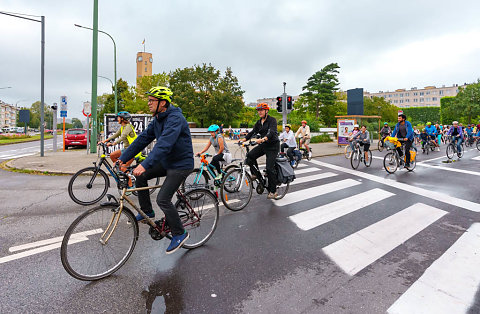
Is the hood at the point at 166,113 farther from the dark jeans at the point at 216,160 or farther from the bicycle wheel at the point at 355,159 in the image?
the bicycle wheel at the point at 355,159

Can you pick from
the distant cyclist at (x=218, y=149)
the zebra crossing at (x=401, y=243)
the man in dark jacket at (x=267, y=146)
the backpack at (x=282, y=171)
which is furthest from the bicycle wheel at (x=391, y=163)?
the distant cyclist at (x=218, y=149)

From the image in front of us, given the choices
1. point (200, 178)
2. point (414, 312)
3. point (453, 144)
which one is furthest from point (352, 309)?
point (453, 144)

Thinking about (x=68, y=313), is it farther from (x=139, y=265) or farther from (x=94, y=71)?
(x=94, y=71)

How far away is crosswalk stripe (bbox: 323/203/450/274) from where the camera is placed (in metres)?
3.45

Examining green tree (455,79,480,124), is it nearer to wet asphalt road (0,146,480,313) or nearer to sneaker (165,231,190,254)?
wet asphalt road (0,146,480,313)

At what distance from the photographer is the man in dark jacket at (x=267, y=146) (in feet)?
18.6

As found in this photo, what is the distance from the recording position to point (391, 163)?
10.0 meters

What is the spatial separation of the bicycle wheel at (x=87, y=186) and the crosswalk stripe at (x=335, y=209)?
3846mm

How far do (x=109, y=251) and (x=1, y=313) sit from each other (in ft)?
3.11

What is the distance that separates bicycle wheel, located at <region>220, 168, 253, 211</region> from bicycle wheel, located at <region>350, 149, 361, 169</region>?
648 cm

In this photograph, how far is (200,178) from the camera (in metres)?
5.55

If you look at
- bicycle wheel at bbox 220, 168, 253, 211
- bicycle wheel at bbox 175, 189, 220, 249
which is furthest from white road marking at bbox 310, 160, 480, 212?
bicycle wheel at bbox 175, 189, 220, 249

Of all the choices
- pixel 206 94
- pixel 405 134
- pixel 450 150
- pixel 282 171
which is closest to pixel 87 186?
pixel 282 171

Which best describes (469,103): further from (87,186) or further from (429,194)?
(87,186)
